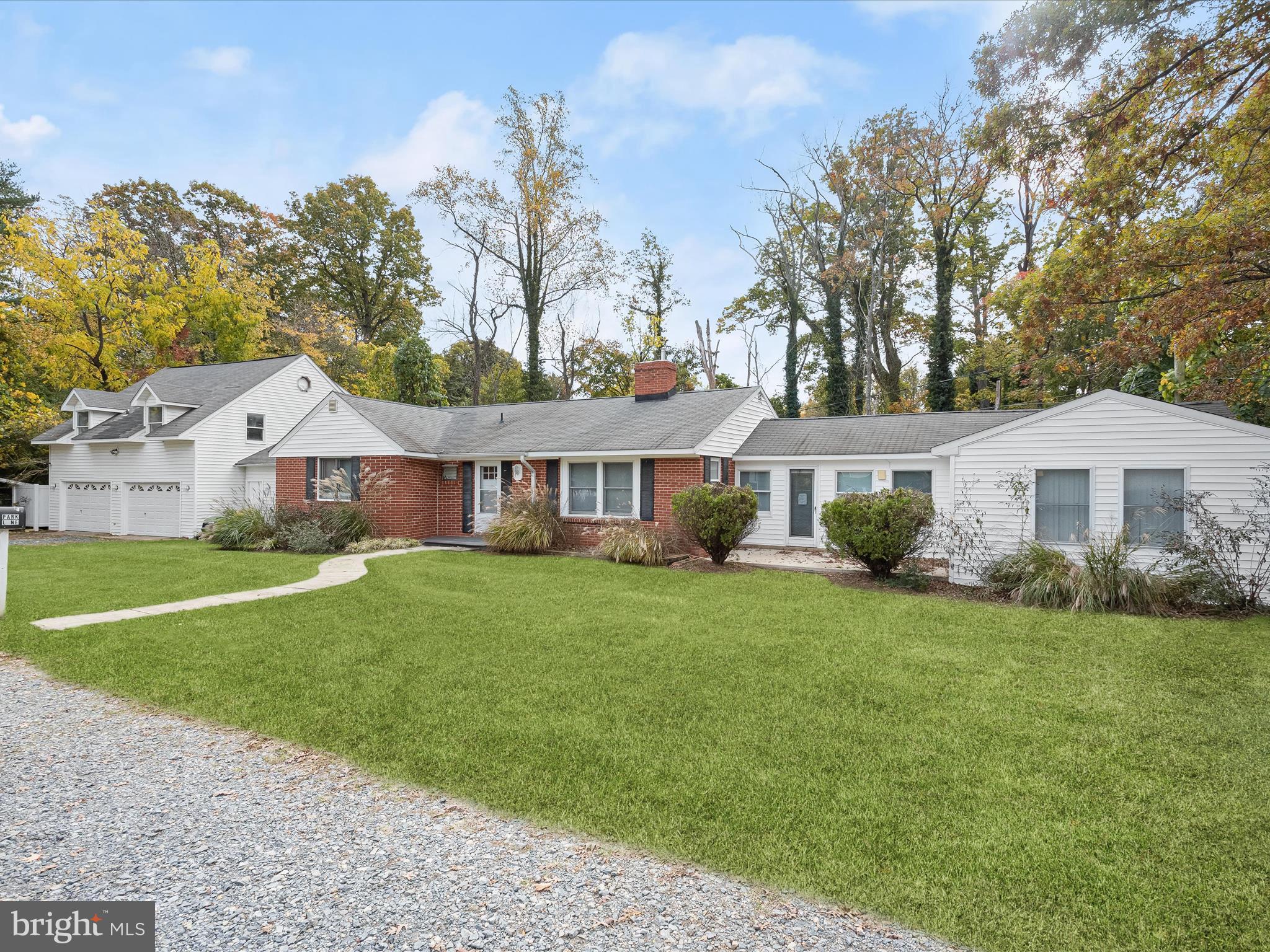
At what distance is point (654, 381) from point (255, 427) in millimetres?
13875

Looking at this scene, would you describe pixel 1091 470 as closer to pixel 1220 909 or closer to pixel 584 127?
pixel 1220 909

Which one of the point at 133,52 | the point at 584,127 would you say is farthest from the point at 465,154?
the point at 133,52

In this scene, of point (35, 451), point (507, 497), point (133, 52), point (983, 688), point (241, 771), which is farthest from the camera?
point (35, 451)

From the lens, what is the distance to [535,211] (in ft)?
94.0

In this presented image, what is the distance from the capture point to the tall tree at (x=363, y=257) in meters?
33.8

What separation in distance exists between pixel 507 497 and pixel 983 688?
1270cm

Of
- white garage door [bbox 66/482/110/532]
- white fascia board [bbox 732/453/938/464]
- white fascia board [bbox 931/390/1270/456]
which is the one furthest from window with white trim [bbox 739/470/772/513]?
white garage door [bbox 66/482/110/532]

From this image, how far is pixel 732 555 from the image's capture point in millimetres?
15055

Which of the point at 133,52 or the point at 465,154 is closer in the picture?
the point at 133,52

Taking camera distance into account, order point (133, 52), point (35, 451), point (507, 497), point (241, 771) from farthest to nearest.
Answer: point (35, 451), point (507, 497), point (133, 52), point (241, 771)

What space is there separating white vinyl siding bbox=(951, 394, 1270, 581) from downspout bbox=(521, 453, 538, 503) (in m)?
9.43

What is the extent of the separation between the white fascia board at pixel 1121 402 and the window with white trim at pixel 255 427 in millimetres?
20937

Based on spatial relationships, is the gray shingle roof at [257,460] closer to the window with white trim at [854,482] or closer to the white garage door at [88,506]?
the white garage door at [88,506]

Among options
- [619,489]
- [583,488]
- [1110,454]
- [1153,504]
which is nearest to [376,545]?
[583,488]
